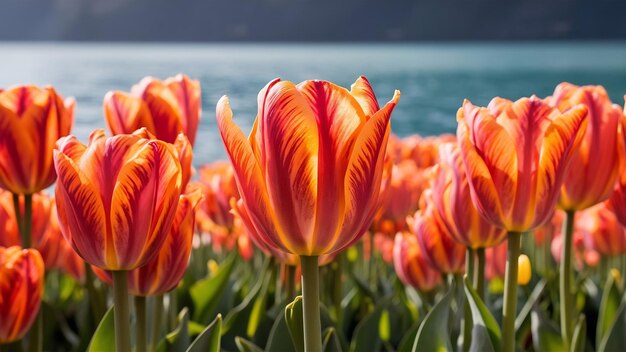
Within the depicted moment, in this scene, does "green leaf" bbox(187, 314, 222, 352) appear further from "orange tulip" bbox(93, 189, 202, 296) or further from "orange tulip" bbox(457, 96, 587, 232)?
"orange tulip" bbox(457, 96, 587, 232)

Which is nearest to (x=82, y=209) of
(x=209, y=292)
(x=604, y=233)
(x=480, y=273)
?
(x=480, y=273)

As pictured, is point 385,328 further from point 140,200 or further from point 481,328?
point 140,200

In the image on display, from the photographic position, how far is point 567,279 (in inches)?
36.7

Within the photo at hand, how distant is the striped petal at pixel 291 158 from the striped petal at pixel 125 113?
18.2 inches

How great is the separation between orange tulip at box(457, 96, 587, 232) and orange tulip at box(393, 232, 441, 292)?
645mm

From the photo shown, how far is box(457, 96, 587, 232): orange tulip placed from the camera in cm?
76

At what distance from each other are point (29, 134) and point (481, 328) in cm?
57

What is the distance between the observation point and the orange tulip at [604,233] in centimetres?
194

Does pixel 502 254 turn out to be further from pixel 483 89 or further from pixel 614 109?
pixel 483 89

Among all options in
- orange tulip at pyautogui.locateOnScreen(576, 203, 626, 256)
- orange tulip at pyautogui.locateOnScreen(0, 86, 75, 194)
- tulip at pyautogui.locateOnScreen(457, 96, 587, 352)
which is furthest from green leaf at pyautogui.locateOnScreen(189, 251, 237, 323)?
orange tulip at pyautogui.locateOnScreen(576, 203, 626, 256)

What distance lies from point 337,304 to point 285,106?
30.5 inches

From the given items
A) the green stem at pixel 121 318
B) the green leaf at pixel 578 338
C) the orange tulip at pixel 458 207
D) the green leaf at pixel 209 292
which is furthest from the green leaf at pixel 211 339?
the green leaf at pixel 209 292

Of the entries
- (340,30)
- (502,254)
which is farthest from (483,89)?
(340,30)

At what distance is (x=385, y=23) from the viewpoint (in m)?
67.4
